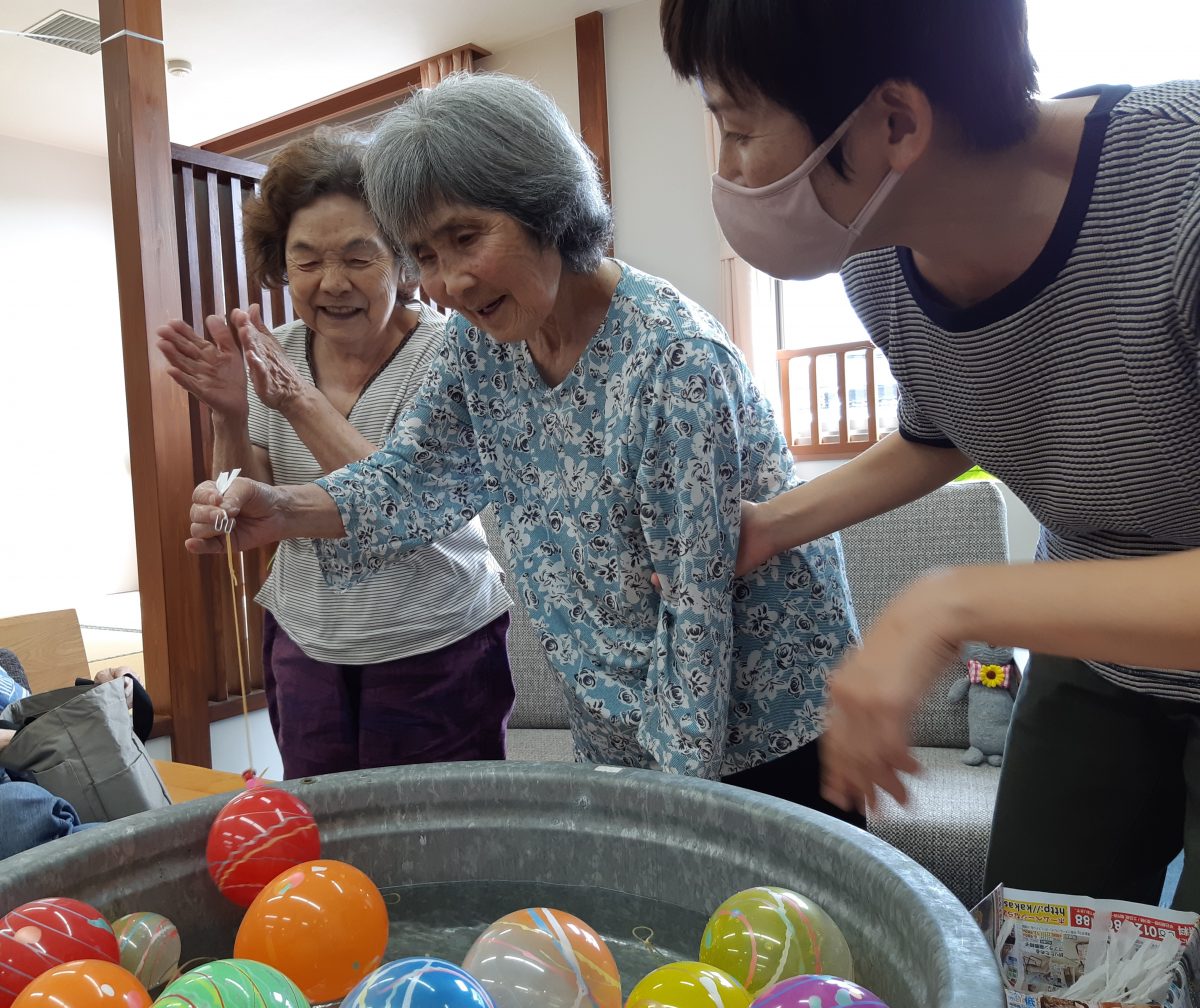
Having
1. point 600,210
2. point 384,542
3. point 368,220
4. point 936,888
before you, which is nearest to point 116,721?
point 384,542

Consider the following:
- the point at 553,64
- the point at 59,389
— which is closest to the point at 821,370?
the point at 553,64

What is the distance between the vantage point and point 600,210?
1.18 meters

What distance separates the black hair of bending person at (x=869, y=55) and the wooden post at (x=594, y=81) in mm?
5064

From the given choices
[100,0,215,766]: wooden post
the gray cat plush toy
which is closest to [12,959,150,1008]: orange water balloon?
the gray cat plush toy

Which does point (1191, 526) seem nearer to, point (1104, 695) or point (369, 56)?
point (1104, 695)

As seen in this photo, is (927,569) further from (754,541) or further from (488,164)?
(488,164)

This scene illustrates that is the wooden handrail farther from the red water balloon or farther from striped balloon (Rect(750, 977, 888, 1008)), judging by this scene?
striped balloon (Rect(750, 977, 888, 1008))

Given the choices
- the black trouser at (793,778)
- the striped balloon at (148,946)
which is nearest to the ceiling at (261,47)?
the black trouser at (793,778)

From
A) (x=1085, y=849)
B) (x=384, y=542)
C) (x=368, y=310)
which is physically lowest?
(x=1085, y=849)

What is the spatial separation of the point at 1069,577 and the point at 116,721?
1689mm

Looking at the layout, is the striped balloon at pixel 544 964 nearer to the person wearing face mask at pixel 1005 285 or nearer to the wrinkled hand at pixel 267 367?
the person wearing face mask at pixel 1005 285

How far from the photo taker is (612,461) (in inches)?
42.4

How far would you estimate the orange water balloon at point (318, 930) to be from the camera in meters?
0.78

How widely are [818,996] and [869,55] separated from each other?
2.17ft
